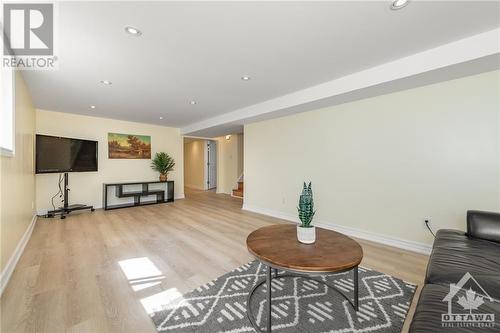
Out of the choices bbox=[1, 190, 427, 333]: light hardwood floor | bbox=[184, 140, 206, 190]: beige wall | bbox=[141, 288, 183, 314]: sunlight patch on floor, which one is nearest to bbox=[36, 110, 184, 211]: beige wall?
bbox=[1, 190, 427, 333]: light hardwood floor

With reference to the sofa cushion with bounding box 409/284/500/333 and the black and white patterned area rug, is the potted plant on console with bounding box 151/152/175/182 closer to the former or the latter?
the black and white patterned area rug

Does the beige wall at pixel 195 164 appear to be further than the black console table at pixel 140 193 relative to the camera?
Yes

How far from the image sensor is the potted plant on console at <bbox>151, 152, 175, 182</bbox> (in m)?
6.06

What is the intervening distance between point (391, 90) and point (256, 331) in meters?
3.21

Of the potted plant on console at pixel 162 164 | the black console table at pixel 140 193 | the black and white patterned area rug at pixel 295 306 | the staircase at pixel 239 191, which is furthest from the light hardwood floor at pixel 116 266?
the staircase at pixel 239 191

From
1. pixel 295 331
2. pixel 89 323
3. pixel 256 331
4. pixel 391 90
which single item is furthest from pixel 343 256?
pixel 391 90

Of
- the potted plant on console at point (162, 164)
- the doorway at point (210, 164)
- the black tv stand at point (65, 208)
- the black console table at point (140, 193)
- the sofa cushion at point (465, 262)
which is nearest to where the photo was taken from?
the sofa cushion at point (465, 262)

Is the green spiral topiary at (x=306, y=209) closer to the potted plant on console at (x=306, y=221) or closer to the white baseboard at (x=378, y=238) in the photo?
the potted plant on console at (x=306, y=221)

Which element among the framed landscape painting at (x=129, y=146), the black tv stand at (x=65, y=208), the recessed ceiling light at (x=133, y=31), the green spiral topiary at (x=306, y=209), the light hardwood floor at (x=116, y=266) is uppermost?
the recessed ceiling light at (x=133, y=31)

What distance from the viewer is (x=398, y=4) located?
1.57 meters

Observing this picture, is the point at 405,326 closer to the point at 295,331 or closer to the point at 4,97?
the point at 295,331

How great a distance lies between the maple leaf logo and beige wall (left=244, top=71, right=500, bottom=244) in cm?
190

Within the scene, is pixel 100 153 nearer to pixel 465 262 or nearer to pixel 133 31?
pixel 133 31

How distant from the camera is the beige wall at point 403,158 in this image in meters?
2.35
